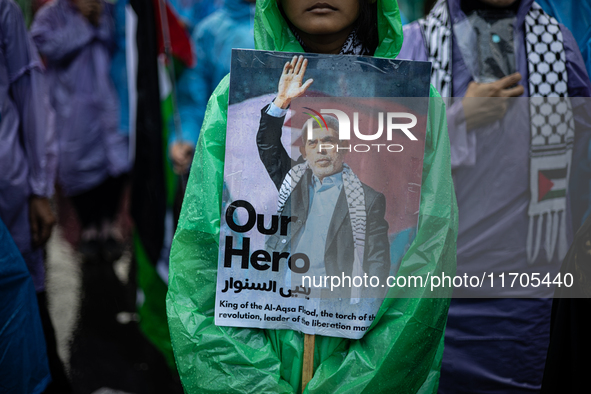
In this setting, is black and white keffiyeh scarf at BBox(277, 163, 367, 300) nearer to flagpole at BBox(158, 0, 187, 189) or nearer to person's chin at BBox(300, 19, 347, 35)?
person's chin at BBox(300, 19, 347, 35)

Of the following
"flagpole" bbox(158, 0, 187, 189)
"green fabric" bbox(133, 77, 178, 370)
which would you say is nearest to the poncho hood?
"flagpole" bbox(158, 0, 187, 189)

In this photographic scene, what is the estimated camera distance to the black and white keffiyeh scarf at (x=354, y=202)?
160cm

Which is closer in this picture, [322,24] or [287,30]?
[322,24]

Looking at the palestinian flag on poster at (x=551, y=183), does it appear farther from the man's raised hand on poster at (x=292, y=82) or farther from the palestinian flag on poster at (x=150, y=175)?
the palestinian flag on poster at (x=150, y=175)

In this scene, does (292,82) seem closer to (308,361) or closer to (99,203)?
(308,361)

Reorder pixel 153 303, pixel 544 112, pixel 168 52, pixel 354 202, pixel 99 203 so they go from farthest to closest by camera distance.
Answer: pixel 99 203 < pixel 153 303 < pixel 168 52 < pixel 544 112 < pixel 354 202

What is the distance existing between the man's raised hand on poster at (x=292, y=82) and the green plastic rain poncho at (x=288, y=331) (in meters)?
0.17

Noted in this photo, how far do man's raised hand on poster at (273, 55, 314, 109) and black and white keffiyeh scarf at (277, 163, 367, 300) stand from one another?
6.8 inches

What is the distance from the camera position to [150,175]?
137 inches

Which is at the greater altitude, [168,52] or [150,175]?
[168,52]

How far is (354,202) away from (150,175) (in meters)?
2.12

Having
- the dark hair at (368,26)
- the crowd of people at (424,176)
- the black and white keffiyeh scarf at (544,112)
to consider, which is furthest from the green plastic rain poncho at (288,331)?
the black and white keffiyeh scarf at (544,112)

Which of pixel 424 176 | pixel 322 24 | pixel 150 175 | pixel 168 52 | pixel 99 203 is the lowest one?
pixel 99 203

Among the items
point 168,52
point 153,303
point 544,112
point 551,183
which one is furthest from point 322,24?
point 153,303
